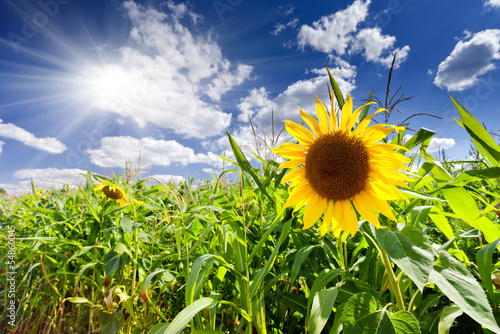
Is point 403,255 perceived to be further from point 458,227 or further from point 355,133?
point 458,227

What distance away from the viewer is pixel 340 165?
0.91 metres

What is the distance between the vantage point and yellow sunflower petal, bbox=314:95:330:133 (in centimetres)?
96

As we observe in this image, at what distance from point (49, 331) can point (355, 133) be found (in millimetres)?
2225

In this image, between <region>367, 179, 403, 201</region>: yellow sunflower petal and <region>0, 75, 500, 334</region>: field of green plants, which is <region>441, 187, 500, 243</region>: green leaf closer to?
<region>0, 75, 500, 334</region>: field of green plants

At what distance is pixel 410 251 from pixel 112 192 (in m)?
1.88

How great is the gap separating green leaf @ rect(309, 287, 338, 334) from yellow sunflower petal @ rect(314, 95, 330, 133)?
569 millimetres

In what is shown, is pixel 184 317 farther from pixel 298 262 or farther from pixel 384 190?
pixel 384 190

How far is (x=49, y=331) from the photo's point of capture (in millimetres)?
1667

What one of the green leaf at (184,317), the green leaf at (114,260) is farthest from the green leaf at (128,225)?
the green leaf at (184,317)

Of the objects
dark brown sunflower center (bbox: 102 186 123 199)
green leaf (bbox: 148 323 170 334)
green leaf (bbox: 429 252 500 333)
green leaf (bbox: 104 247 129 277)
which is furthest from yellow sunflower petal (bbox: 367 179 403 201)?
dark brown sunflower center (bbox: 102 186 123 199)

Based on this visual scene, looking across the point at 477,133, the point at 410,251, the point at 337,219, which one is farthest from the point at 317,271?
the point at 477,133

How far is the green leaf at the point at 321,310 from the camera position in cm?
71

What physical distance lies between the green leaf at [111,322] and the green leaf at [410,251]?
1258 mm

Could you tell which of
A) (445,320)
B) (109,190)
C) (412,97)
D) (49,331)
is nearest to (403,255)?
(445,320)
